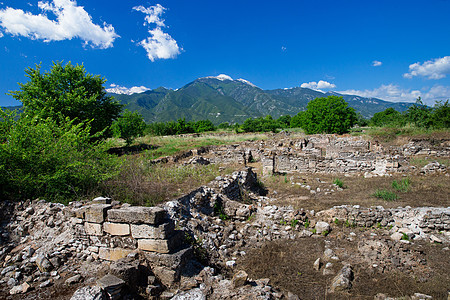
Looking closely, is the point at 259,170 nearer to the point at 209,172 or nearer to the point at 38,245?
the point at 209,172

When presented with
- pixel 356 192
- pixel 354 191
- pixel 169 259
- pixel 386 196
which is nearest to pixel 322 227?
pixel 386 196

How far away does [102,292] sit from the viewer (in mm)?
3328

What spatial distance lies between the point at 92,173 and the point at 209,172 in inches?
210

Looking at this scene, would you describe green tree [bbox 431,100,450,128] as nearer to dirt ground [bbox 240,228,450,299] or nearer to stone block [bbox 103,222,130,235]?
dirt ground [bbox 240,228,450,299]

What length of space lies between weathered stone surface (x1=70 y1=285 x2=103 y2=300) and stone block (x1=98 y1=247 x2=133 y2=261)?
0.93 m

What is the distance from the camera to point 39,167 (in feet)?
18.7

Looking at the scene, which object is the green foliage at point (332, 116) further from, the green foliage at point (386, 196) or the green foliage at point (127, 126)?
the green foliage at point (386, 196)

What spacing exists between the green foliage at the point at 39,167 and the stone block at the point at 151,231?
241 centimetres

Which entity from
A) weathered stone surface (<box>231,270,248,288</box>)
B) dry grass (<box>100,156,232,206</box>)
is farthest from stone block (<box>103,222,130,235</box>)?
weathered stone surface (<box>231,270,248,288</box>)

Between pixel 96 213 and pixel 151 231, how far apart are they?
126 centimetres

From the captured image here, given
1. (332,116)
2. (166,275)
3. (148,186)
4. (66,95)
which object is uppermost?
(66,95)

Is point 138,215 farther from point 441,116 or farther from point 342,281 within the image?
point 441,116

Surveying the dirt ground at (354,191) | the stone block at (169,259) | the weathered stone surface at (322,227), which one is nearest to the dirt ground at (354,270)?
the weathered stone surface at (322,227)

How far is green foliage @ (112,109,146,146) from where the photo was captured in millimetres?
25891
